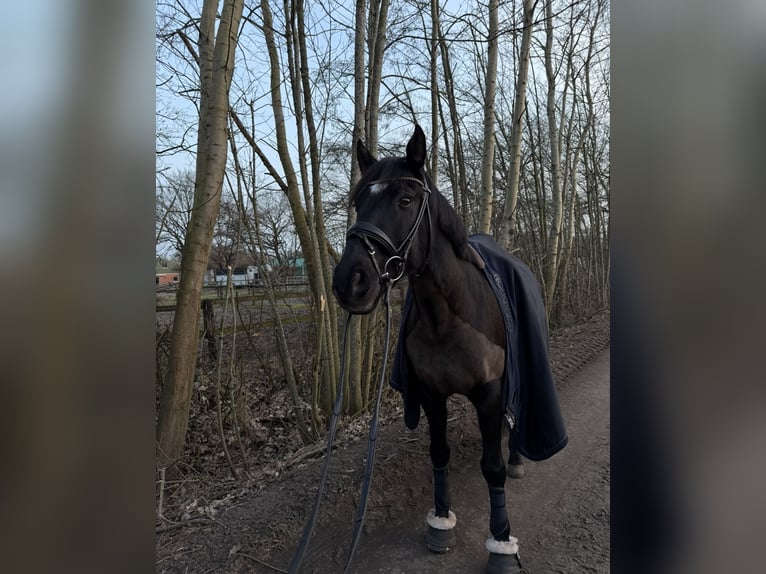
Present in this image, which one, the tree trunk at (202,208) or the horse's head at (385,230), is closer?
the horse's head at (385,230)

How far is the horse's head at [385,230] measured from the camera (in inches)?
65.6

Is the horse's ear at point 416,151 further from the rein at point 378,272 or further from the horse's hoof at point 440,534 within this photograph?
the horse's hoof at point 440,534

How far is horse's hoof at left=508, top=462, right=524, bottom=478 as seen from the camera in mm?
3278

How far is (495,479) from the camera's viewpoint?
2.29 meters

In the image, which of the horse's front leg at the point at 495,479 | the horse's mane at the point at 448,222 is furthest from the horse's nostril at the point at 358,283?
the horse's front leg at the point at 495,479

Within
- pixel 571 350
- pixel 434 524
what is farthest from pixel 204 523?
pixel 571 350

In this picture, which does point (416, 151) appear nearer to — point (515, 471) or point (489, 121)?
point (515, 471)

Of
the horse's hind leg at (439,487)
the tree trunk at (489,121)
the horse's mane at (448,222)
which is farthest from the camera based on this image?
the tree trunk at (489,121)

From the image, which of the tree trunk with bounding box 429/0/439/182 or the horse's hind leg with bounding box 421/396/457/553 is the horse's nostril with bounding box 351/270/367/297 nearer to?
the horse's hind leg with bounding box 421/396/457/553

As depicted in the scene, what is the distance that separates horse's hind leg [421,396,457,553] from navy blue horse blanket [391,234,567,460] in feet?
0.56

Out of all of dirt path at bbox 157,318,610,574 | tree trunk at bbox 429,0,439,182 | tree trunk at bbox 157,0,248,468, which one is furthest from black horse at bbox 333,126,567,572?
tree trunk at bbox 429,0,439,182
